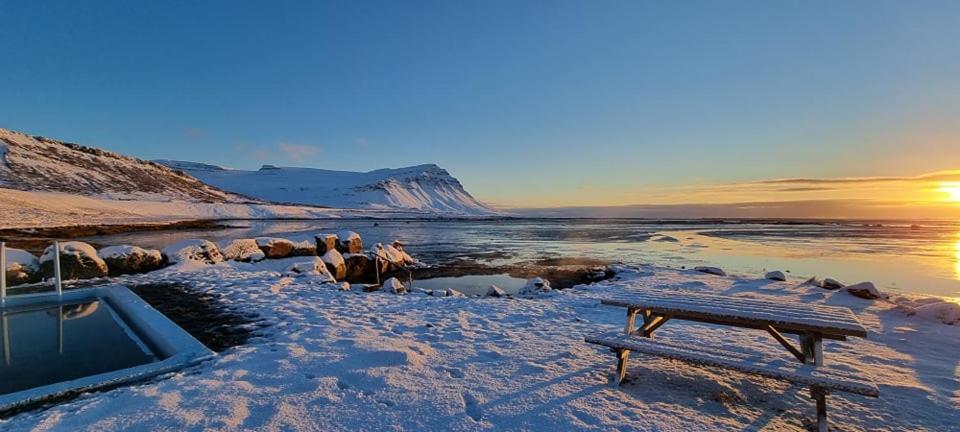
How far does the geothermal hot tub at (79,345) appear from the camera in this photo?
434cm

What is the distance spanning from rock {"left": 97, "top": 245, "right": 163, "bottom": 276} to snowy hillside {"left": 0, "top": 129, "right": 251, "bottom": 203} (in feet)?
287

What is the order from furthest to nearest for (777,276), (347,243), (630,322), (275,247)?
1. (347,243)
2. (275,247)
3. (777,276)
4. (630,322)

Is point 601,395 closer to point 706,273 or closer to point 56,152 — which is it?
point 706,273

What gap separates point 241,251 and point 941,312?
59.4ft

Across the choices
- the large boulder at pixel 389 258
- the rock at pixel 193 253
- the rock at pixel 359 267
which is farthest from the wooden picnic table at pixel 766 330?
the rock at pixel 193 253

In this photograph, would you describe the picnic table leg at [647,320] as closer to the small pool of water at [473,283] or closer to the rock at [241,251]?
the small pool of water at [473,283]

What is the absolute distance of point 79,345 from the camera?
5770 millimetres

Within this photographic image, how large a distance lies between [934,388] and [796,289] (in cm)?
781

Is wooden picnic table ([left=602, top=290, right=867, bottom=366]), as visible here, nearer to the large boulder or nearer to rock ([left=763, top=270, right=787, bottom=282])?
rock ([left=763, top=270, right=787, bottom=282])

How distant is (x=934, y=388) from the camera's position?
4.88m

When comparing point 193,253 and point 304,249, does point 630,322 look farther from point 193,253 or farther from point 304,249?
point 304,249

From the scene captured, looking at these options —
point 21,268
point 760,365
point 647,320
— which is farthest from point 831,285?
point 21,268

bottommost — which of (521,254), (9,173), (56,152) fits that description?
(521,254)

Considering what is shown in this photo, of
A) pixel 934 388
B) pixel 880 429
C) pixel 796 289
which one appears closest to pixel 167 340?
pixel 880 429
